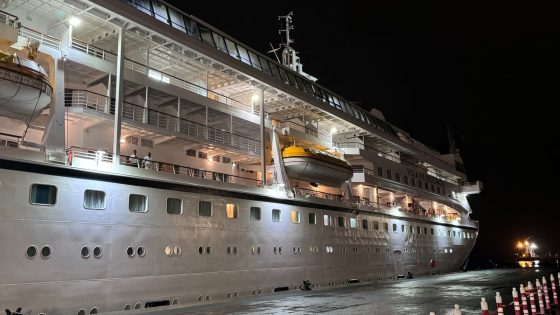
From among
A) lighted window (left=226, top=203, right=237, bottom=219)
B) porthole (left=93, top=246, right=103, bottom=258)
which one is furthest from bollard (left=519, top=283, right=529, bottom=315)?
porthole (left=93, top=246, right=103, bottom=258)

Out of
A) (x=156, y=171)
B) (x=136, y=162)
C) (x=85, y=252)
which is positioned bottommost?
(x=85, y=252)

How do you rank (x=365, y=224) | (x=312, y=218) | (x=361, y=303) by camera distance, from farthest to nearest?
(x=365, y=224) → (x=312, y=218) → (x=361, y=303)

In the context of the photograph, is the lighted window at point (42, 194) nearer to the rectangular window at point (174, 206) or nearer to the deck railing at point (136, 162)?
the deck railing at point (136, 162)

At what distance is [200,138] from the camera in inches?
652

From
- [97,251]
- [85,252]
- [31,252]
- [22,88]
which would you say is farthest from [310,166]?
[22,88]

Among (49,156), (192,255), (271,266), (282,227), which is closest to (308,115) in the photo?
(282,227)

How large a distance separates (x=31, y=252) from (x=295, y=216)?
11.3 m

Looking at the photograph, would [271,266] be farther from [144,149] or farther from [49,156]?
[49,156]

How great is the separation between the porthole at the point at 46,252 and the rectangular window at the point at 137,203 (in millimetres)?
2498

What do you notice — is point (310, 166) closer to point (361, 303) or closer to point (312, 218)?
point (312, 218)

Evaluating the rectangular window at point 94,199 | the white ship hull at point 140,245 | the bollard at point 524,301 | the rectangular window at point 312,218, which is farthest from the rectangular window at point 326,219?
the bollard at point 524,301

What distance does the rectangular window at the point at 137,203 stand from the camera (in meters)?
12.9

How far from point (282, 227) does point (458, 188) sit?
1167 inches

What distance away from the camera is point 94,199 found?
39.4 ft
